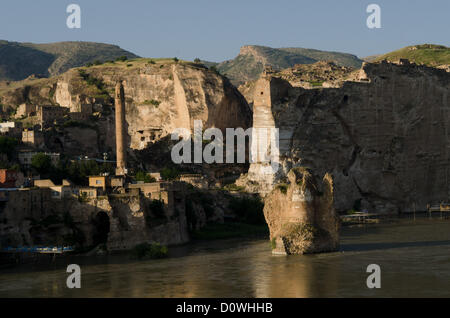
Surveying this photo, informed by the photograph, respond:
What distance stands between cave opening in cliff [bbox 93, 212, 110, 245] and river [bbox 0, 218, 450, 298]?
3282mm

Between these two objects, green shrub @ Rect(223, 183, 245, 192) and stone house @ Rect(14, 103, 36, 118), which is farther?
stone house @ Rect(14, 103, 36, 118)

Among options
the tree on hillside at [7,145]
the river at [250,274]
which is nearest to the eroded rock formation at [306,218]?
the river at [250,274]

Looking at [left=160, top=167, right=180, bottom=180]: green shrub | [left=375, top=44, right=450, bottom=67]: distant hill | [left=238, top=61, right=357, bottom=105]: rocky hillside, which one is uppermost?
[left=375, top=44, right=450, bottom=67]: distant hill

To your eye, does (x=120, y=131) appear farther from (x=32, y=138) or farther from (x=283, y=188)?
(x=283, y=188)

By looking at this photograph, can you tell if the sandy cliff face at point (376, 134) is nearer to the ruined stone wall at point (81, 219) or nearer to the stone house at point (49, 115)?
the stone house at point (49, 115)

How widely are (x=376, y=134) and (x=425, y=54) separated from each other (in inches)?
2189

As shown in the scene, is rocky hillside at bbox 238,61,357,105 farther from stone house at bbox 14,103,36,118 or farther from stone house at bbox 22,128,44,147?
stone house at bbox 22,128,44,147

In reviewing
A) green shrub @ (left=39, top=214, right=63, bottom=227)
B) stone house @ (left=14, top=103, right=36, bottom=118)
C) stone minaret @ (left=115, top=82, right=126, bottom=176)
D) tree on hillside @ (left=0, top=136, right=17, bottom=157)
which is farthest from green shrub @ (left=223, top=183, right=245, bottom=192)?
green shrub @ (left=39, top=214, right=63, bottom=227)

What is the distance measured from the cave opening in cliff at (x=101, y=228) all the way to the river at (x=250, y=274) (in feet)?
10.8

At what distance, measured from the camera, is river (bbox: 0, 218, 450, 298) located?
39.3 meters

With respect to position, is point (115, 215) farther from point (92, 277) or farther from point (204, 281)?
point (204, 281)

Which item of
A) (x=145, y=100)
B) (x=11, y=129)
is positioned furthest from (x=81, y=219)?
(x=145, y=100)
